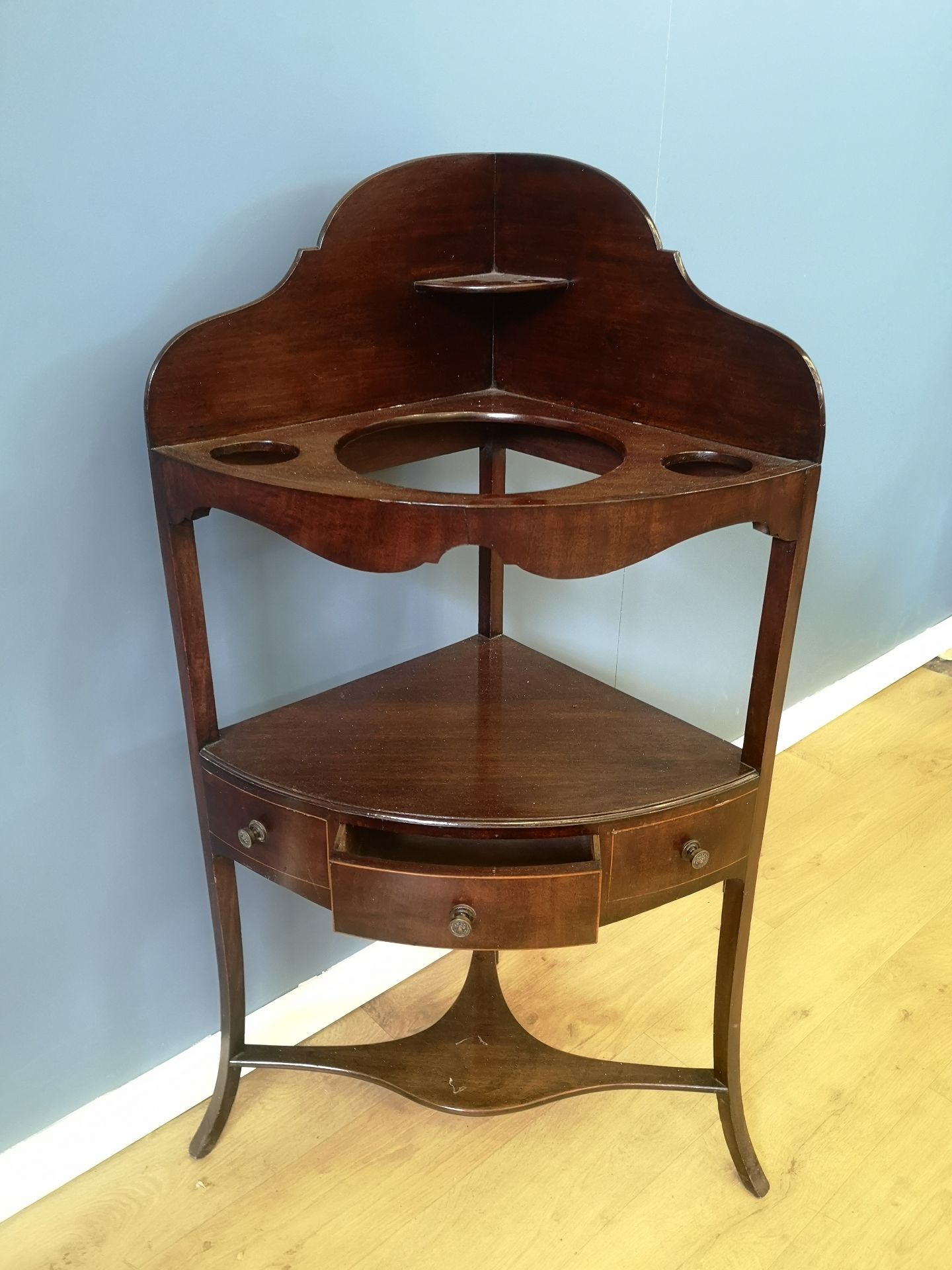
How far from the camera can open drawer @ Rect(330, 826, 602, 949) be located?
3.23 ft

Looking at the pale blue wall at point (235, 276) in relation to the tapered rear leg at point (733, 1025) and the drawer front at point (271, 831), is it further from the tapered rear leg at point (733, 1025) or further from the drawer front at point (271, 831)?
the tapered rear leg at point (733, 1025)

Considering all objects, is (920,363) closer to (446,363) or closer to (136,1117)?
(446,363)

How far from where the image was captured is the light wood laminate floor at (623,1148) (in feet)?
3.98

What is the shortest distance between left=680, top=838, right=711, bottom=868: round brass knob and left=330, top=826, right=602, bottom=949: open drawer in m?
0.10

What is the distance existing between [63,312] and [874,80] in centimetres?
139

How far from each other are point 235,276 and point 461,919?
69 cm

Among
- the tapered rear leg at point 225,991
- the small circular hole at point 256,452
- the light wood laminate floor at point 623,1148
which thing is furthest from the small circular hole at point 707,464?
the light wood laminate floor at point 623,1148

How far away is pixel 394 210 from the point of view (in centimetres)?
111

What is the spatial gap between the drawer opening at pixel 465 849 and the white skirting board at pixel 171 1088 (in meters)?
0.50

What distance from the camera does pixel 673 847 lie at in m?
1.06

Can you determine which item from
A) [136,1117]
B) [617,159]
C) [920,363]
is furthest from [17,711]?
[920,363]

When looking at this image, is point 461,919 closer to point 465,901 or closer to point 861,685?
point 465,901

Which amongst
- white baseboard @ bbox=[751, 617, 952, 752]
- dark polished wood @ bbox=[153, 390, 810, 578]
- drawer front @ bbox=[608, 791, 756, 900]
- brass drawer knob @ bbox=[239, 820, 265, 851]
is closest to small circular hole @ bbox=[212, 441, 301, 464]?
dark polished wood @ bbox=[153, 390, 810, 578]

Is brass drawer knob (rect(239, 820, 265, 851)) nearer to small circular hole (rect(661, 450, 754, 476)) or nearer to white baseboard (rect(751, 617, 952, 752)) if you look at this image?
small circular hole (rect(661, 450, 754, 476))
